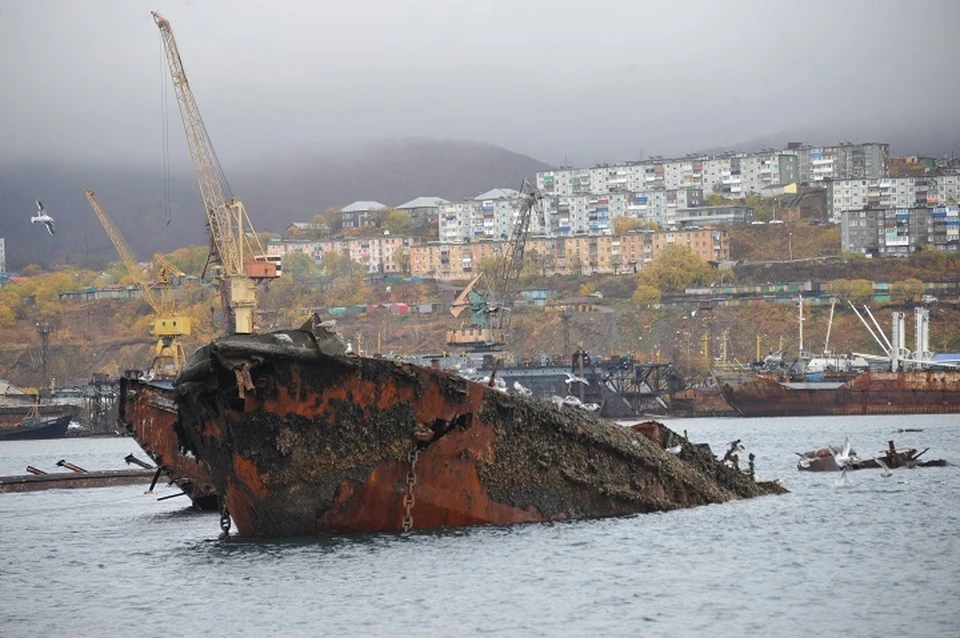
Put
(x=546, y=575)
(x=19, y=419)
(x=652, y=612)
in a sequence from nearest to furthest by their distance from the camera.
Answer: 1. (x=652, y=612)
2. (x=546, y=575)
3. (x=19, y=419)

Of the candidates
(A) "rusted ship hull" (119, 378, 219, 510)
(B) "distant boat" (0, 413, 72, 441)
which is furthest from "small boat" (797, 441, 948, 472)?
(B) "distant boat" (0, 413, 72, 441)

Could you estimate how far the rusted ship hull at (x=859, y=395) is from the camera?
13388 cm

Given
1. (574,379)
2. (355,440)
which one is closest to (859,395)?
(574,379)

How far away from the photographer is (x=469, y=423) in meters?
32.3

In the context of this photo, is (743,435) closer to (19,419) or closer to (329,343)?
(329,343)

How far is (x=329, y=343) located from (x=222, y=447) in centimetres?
347

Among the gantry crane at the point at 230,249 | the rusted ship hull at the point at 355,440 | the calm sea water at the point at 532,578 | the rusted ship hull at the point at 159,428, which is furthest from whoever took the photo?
the gantry crane at the point at 230,249

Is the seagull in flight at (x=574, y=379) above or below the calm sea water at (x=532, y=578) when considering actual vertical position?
below

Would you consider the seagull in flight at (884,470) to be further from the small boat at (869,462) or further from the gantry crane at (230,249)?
the gantry crane at (230,249)

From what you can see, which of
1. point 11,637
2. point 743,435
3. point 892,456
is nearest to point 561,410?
point 11,637

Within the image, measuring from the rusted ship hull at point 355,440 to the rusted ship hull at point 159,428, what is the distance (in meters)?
11.4

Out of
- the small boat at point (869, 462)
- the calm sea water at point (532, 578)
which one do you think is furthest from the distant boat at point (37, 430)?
Result: the calm sea water at point (532, 578)

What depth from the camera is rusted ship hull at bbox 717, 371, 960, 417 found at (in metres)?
134

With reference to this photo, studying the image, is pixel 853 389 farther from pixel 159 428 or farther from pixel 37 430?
pixel 159 428
